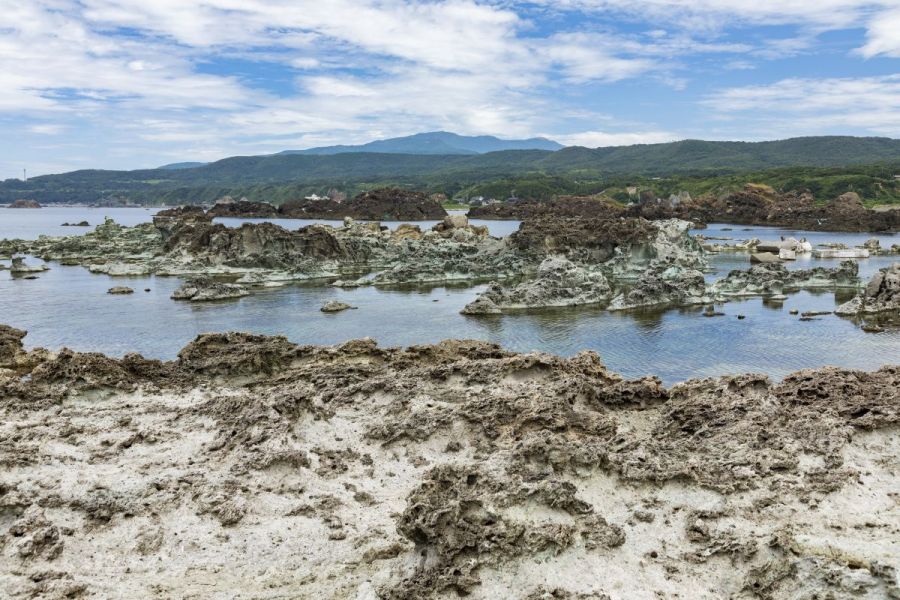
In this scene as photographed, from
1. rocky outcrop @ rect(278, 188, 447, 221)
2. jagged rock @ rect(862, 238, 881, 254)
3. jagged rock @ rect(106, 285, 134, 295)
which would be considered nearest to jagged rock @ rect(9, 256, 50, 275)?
jagged rock @ rect(106, 285, 134, 295)

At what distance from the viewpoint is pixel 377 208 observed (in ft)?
500

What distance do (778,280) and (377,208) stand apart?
11725 cm

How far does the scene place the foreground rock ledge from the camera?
27.5 feet

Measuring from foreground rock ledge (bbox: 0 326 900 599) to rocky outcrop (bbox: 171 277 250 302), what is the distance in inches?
1019

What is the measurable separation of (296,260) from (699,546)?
167 ft

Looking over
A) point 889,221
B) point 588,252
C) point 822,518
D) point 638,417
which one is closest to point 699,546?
point 822,518

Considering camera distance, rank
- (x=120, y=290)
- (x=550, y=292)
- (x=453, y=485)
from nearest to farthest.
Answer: (x=453, y=485)
(x=550, y=292)
(x=120, y=290)

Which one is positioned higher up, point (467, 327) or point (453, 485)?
point (453, 485)

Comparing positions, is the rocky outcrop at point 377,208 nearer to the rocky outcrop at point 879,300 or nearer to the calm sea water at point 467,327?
the calm sea water at point 467,327

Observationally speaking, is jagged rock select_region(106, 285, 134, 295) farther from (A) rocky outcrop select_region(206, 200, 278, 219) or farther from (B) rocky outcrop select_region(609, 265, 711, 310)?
(A) rocky outcrop select_region(206, 200, 278, 219)

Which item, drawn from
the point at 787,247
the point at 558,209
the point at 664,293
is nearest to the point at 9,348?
the point at 664,293

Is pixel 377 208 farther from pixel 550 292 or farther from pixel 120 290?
pixel 550 292

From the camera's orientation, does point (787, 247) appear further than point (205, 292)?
Yes

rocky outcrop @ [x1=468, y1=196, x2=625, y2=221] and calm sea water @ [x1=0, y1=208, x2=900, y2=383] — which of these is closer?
calm sea water @ [x1=0, y1=208, x2=900, y2=383]
